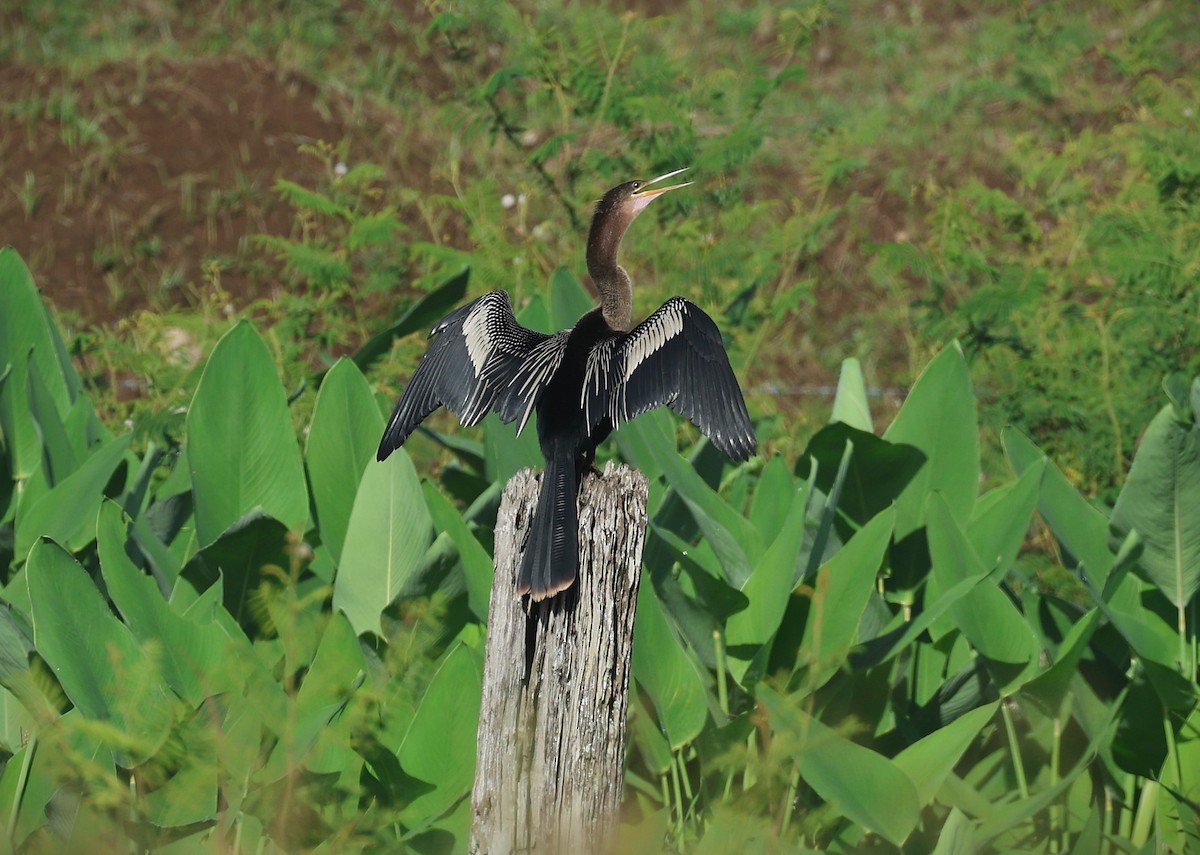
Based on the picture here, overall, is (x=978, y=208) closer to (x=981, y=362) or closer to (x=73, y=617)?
(x=981, y=362)

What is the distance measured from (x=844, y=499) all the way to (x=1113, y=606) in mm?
675

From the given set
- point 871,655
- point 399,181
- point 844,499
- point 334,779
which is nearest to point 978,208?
point 844,499

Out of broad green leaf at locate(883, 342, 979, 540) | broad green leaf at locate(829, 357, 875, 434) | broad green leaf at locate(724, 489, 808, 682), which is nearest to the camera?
broad green leaf at locate(724, 489, 808, 682)

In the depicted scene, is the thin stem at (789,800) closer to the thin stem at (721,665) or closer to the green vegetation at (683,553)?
the green vegetation at (683,553)

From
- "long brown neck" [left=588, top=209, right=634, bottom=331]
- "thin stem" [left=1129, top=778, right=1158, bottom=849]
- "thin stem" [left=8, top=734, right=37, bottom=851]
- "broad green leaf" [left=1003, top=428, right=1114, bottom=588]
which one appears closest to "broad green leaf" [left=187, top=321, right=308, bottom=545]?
"thin stem" [left=8, top=734, right=37, bottom=851]

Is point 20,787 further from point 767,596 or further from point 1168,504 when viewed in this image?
point 1168,504

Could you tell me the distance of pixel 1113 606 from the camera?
→ 3148 millimetres

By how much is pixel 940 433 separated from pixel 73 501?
2.10 metres

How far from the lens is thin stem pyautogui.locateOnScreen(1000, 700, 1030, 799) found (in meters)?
2.95

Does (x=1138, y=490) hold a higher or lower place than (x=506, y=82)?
lower

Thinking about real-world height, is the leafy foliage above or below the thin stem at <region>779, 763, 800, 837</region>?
above

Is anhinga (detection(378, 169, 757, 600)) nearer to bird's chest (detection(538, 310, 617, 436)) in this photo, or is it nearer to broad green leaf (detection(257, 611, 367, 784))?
bird's chest (detection(538, 310, 617, 436))

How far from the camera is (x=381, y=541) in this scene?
287 centimetres

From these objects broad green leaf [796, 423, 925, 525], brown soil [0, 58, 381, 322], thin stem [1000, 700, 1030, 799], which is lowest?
thin stem [1000, 700, 1030, 799]
